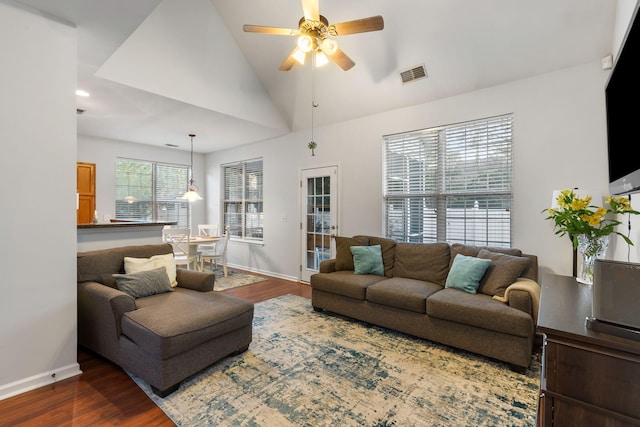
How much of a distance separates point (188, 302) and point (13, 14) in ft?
8.03

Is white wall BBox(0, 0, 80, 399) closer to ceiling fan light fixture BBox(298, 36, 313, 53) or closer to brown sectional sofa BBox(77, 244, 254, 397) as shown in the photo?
brown sectional sofa BBox(77, 244, 254, 397)

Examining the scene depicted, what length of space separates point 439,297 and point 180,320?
2258mm

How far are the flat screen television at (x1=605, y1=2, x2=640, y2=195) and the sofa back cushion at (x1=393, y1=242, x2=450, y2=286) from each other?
Result: 1.93 metres

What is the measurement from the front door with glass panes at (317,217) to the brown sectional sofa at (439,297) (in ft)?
2.62

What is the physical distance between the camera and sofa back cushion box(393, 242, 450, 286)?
3.37m

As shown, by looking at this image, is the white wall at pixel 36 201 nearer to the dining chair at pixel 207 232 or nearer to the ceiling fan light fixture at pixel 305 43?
the ceiling fan light fixture at pixel 305 43

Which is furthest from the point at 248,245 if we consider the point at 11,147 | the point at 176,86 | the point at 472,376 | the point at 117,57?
the point at 472,376

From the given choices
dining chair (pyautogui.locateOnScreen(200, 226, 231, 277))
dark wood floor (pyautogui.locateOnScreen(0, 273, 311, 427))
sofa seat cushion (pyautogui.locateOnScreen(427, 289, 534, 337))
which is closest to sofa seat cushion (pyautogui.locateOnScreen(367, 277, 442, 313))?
sofa seat cushion (pyautogui.locateOnScreen(427, 289, 534, 337))

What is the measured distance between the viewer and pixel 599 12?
251 centimetres

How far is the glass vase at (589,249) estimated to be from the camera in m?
1.71

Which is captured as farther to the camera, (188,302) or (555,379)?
(188,302)

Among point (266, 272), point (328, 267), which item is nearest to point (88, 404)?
point (328, 267)

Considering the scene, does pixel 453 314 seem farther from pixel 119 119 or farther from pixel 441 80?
pixel 119 119

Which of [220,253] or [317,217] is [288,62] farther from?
[220,253]
